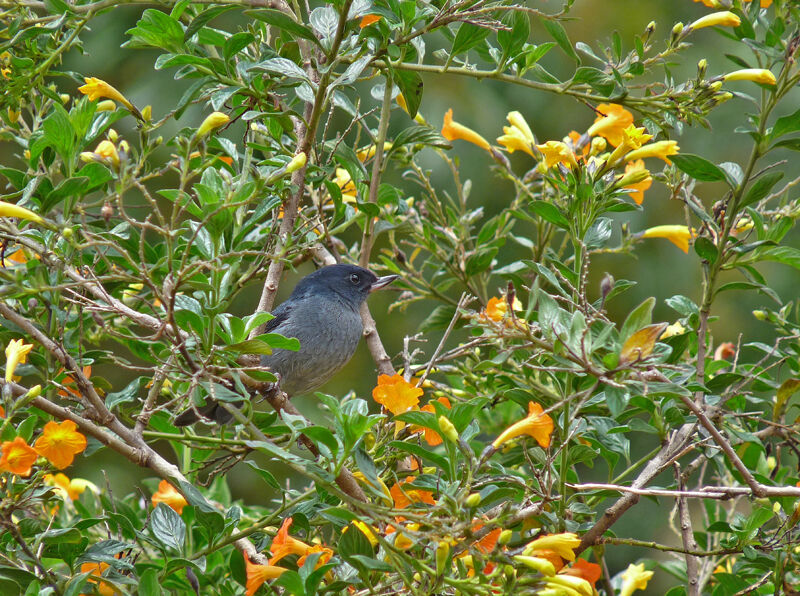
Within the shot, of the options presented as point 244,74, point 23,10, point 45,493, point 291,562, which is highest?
point 23,10

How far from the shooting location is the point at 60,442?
2.30 m

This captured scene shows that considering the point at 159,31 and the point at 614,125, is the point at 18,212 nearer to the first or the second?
the point at 159,31

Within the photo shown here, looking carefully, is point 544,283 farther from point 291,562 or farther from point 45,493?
point 45,493

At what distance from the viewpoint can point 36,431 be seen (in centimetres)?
272

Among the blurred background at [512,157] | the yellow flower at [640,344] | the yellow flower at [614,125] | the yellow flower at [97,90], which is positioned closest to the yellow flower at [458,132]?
the yellow flower at [614,125]

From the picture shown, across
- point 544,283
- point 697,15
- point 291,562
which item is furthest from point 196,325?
point 697,15

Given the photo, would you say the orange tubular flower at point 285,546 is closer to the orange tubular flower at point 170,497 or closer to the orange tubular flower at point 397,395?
Answer: the orange tubular flower at point 397,395

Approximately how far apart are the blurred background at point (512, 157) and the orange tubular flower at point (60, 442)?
5.47 metres

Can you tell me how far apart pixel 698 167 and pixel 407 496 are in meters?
1.22

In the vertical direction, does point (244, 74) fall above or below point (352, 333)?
above

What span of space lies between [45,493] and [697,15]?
929 cm

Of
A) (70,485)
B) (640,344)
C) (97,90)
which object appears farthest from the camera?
(70,485)

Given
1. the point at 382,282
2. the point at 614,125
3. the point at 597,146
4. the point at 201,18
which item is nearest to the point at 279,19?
the point at 201,18

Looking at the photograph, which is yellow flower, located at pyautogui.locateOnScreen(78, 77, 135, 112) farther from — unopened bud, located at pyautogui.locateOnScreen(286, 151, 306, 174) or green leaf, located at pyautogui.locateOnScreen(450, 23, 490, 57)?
green leaf, located at pyautogui.locateOnScreen(450, 23, 490, 57)
